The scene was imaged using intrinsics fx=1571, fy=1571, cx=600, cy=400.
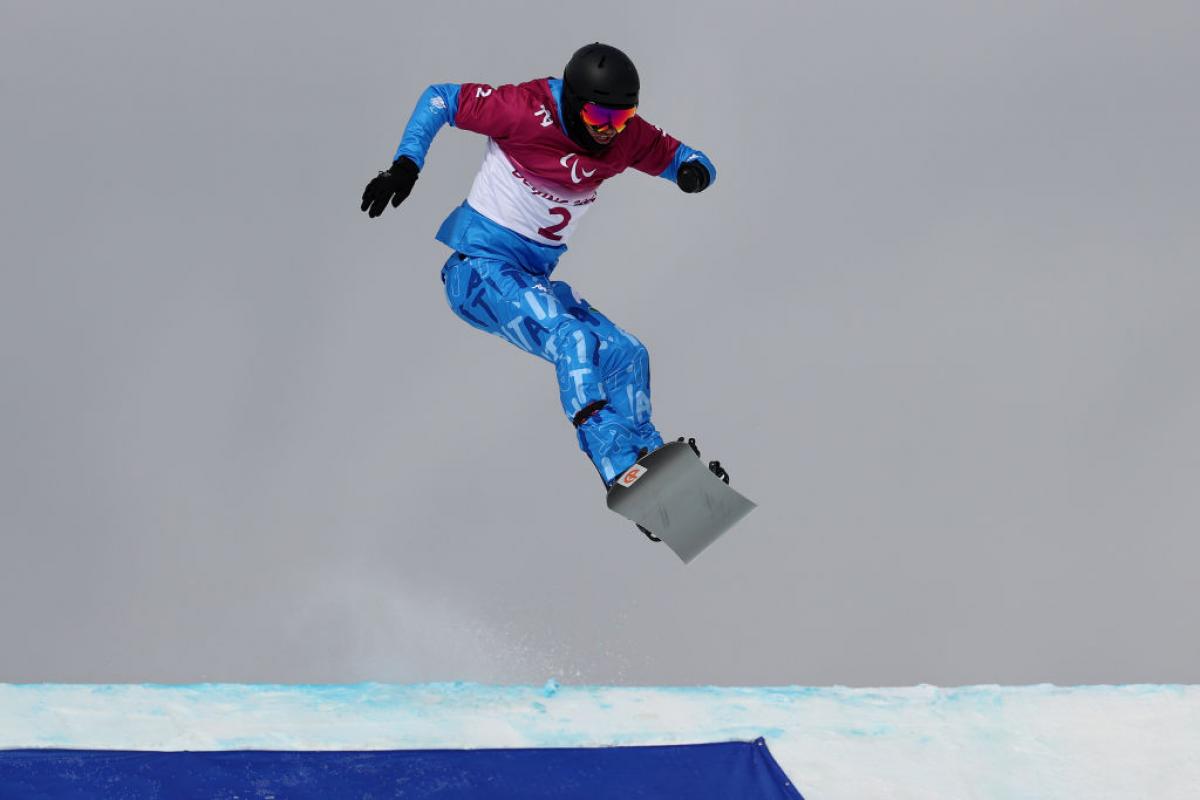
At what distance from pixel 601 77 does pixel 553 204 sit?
0.51m

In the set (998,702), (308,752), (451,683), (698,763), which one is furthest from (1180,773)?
(308,752)

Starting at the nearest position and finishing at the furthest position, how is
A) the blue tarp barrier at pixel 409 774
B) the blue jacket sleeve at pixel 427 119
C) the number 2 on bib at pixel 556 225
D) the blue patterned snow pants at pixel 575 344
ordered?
the blue tarp barrier at pixel 409 774 → the blue patterned snow pants at pixel 575 344 → the blue jacket sleeve at pixel 427 119 → the number 2 on bib at pixel 556 225

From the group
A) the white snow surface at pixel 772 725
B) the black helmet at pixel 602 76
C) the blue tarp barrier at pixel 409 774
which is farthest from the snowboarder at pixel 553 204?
the white snow surface at pixel 772 725

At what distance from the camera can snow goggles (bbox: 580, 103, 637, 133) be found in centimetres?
451

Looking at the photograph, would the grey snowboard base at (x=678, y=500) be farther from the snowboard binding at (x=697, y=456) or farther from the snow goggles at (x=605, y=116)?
the snow goggles at (x=605, y=116)

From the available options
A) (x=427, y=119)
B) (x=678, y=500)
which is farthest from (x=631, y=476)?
(x=427, y=119)

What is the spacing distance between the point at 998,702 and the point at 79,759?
9.62ft

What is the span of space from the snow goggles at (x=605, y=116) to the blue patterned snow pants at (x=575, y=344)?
0.51 meters

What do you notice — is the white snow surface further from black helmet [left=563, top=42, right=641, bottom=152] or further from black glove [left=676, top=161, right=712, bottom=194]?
black helmet [left=563, top=42, right=641, bottom=152]

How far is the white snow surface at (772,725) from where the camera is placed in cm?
468

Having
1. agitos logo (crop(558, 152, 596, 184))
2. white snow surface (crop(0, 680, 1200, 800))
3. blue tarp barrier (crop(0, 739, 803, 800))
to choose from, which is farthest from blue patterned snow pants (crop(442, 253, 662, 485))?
white snow surface (crop(0, 680, 1200, 800))

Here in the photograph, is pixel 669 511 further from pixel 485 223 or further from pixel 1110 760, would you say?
pixel 1110 760

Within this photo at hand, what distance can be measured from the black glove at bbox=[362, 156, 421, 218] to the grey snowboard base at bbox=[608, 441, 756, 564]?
998mm

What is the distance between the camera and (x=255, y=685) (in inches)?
202
